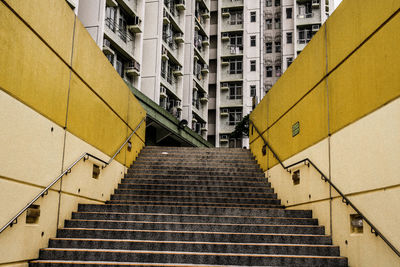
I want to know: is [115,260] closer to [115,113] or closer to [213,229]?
[213,229]

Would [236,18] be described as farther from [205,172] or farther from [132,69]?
[205,172]

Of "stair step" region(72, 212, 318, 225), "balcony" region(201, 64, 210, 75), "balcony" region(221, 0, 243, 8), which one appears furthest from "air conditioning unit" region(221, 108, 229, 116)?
"stair step" region(72, 212, 318, 225)

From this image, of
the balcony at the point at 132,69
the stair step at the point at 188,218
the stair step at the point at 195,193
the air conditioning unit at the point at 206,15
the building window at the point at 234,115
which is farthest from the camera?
the building window at the point at 234,115

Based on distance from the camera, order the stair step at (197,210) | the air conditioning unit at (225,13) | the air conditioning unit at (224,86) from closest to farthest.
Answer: the stair step at (197,210)
the air conditioning unit at (224,86)
the air conditioning unit at (225,13)

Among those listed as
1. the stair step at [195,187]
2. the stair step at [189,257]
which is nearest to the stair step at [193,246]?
the stair step at [189,257]

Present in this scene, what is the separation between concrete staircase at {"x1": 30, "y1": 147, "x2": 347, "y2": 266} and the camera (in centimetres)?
579

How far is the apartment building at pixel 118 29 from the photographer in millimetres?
16125

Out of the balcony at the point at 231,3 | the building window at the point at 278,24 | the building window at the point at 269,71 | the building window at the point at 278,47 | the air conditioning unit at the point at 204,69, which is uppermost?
the balcony at the point at 231,3

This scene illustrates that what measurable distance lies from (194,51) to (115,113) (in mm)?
20508

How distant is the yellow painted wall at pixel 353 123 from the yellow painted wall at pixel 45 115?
3.94 m

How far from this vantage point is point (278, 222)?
286 inches

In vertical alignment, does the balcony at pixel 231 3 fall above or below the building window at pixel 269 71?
above

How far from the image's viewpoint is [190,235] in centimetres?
655

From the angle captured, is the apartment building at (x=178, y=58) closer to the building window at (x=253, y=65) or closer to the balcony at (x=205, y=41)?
the balcony at (x=205, y=41)
